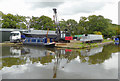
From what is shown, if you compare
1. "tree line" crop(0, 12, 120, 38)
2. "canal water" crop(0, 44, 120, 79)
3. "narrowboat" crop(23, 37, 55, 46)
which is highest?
"tree line" crop(0, 12, 120, 38)

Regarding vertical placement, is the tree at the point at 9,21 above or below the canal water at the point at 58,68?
above

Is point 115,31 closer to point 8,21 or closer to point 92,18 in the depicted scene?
point 92,18

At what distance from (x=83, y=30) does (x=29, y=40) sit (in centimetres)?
4130

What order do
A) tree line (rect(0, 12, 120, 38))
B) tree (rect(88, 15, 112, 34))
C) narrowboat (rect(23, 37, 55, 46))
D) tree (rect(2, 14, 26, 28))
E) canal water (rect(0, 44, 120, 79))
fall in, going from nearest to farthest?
canal water (rect(0, 44, 120, 79))
narrowboat (rect(23, 37, 55, 46))
tree (rect(2, 14, 26, 28))
tree line (rect(0, 12, 120, 38))
tree (rect(88, 15, 112, 34))

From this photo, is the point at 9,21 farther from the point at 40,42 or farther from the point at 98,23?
the point at 98,23

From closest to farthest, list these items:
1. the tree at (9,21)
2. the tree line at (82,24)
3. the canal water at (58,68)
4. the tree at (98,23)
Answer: the canal water at (58,68) < the tree at (9,21) < the tree line at (82,24) < the tree at (98,23)

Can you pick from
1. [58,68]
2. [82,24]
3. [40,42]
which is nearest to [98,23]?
[82,24]

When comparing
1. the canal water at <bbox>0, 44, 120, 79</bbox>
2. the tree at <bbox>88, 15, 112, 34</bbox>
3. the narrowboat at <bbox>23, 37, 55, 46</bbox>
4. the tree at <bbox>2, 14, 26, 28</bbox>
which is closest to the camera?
the canal water at <bbox>0, 44, 120, 79</bbox>

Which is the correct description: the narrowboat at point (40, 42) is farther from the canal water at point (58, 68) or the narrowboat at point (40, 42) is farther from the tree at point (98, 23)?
the tree at point (98, 23)

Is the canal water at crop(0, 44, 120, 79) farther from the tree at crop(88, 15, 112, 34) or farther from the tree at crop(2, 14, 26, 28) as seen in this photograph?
the tree at crop(88, 15, 112, 34)

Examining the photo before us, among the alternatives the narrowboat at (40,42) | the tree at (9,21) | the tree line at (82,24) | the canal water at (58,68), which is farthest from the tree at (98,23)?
the canal water at (58,68)

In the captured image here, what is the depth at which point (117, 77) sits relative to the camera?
6.74m

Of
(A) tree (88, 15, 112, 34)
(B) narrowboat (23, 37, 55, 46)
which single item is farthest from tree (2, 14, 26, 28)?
(A) tree (88, 15, 112, 34)

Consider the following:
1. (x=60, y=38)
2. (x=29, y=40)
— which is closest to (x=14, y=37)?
(x=29, y=40)
